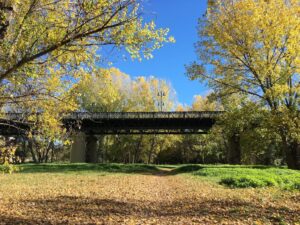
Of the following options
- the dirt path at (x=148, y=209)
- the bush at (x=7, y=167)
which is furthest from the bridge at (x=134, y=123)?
the bush at (x=7, y=167)

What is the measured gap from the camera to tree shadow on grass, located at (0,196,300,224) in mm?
7430

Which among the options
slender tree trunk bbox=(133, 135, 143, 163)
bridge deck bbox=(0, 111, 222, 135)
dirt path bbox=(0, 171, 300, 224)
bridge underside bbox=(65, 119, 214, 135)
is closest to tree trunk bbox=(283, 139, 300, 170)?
dirt path bbox=(0, 171, 300, 224)

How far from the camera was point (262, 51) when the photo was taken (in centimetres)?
2141

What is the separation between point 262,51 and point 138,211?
641 inches

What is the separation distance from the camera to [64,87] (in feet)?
29.6

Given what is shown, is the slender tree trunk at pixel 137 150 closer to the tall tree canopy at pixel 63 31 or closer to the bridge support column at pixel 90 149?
the bridge support column at pixel 90 149

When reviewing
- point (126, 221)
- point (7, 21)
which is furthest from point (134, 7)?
point (126, 221)

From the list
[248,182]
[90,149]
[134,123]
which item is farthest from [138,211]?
[90,149]

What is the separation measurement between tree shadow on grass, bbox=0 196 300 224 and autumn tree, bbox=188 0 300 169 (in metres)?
12.6

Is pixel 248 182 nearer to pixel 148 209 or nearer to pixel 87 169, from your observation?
pixel 148 209

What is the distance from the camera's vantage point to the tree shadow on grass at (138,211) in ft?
24.4

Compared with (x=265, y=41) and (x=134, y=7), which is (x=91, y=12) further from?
(x=265, y=41)

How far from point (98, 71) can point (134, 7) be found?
187 cm

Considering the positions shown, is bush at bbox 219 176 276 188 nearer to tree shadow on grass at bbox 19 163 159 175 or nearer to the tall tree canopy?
the tall tree canopy
